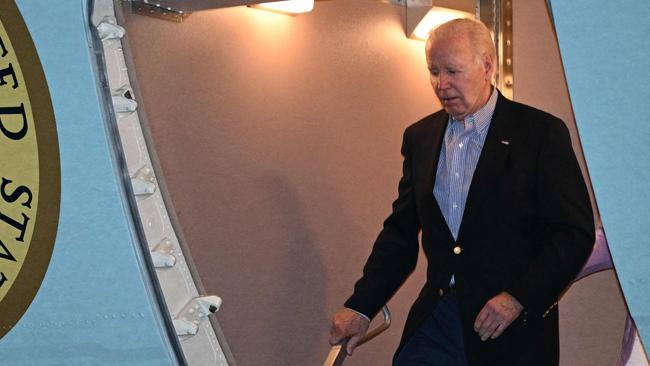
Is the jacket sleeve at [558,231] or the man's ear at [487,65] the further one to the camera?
the man's ear at [487,65]

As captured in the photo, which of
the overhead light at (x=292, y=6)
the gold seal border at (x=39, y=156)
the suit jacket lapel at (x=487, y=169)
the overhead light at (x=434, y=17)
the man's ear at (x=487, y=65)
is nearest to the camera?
the gold seal border at (x=39, y=156)

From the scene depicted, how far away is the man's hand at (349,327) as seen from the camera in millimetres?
2834

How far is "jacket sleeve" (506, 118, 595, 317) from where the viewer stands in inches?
96.5

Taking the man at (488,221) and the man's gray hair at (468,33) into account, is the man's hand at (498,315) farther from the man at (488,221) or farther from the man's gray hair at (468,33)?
the man's gray hair at (468,33)

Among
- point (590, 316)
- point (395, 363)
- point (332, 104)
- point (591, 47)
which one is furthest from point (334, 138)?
point (591, 47)

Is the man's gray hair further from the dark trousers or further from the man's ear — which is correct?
the dark trousers

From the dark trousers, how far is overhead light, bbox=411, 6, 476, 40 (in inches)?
80.3

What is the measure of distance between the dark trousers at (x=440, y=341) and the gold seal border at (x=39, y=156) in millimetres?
927

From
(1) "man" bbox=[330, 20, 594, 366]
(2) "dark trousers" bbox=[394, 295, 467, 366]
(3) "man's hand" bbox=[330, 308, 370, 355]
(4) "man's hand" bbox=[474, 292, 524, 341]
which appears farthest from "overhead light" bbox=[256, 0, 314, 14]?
(4) "man's hand" bbox=[474, 292, 524, 341]

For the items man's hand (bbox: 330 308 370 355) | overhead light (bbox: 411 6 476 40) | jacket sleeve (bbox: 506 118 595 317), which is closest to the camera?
jacket sleeve (bbox: 506 118 595 317)

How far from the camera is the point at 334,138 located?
14.2 ft

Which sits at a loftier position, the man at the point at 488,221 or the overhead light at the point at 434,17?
the overhead light at the point at 434,17

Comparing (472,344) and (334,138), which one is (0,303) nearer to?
(472,344)

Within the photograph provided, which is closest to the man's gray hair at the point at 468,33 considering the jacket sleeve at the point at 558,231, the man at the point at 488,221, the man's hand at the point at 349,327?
the man at the point at 488,221
